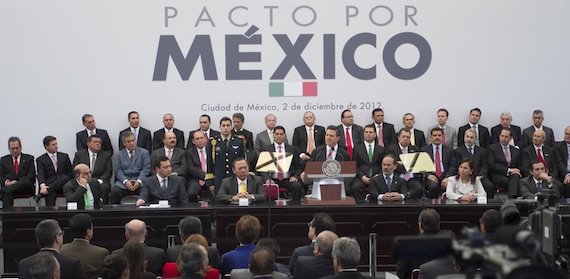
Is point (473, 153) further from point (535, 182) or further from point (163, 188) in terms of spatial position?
point (163, 188)

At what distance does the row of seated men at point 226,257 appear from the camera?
5.64 meters

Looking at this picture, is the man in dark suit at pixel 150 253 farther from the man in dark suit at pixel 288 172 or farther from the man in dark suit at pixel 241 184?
the man in dark suit at pixel 288 172

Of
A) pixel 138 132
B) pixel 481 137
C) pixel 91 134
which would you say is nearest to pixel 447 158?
pixel 481 137

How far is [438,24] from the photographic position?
46.5 ft

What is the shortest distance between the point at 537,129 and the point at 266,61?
4.69 m

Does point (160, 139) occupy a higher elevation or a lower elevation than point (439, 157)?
higher

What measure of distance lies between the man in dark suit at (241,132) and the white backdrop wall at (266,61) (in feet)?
1.74

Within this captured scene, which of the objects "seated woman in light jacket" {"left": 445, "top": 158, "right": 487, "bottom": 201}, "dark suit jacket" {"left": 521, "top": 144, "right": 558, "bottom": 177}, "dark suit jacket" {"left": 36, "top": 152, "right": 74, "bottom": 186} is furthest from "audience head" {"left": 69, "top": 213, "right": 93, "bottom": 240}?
"dark suit jacket" {"left": 521, "top": 144, "right": 558, "bottom": 177}

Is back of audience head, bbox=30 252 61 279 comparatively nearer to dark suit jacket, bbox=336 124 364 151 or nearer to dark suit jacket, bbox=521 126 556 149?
dark suit jacket, bbox=336 124 364 151

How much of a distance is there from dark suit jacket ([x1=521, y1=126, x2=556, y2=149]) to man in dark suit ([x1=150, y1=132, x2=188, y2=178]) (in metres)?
5.57

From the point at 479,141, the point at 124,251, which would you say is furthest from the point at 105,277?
the point at 479,141

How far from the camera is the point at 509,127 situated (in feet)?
45.2

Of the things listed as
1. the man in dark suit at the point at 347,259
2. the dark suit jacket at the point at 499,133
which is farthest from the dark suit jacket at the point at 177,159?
the man in dark suit at the point at 347,259

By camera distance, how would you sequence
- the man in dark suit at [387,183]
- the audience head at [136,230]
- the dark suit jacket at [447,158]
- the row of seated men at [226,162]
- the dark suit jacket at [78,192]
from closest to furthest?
1. the audience head at [136,230]
2. the dark suit jacket at [78,192]
3. the man in dark suit at [387,183]
4. the row of seated men at [226,162]
5. the dark suit jacket at [447,158]
